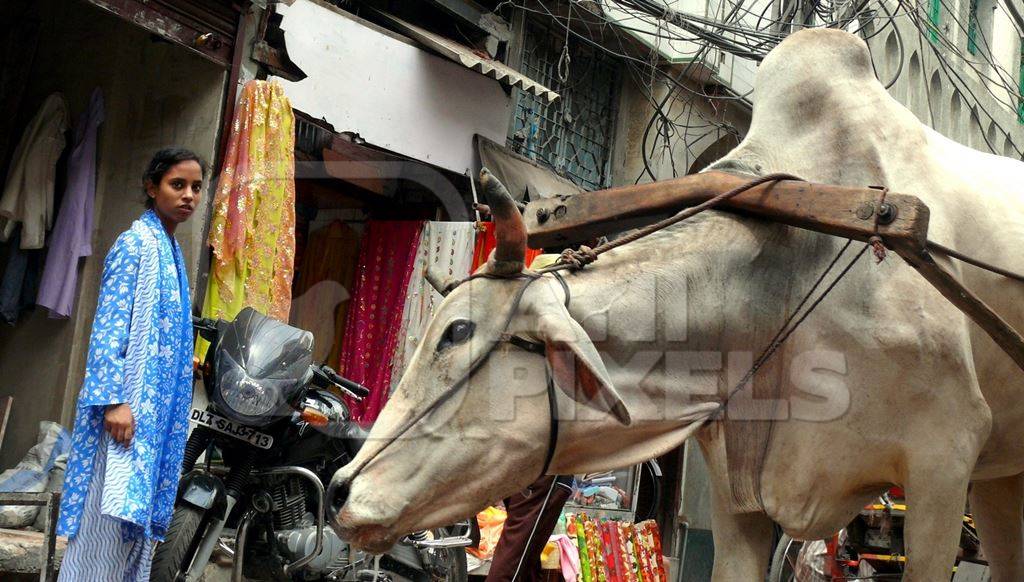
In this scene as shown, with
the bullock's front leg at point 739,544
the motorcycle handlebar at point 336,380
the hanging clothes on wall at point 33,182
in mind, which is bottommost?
the bullock's front leg at point 739,544

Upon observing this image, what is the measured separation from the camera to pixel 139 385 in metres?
3.60

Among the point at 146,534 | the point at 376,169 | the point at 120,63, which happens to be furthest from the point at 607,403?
the point at 376,169

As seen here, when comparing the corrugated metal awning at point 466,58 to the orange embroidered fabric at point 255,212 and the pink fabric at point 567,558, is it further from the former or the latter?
A: the pink fabric at point 567,558

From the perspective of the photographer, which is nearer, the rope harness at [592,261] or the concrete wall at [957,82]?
the rope harness at [592,261]

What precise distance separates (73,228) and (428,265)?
2345 mm

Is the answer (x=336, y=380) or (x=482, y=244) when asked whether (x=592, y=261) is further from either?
(x=482, y=244)

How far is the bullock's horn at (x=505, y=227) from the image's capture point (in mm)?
2758

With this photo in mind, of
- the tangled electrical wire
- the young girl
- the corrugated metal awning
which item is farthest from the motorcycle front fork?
the tangled electrical wire

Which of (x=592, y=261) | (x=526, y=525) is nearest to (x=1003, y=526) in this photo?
(x=526, y=525)

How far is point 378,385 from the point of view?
745cm

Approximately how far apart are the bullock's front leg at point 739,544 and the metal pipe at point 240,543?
195cm

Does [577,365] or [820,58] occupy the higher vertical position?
[820,58]

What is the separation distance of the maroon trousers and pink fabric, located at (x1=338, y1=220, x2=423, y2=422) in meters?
2.18

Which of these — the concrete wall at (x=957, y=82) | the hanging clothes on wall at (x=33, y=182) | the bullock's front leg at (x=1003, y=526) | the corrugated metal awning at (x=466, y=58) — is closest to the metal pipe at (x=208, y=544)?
the hanging clothes on wall at (x=33, y=182)
